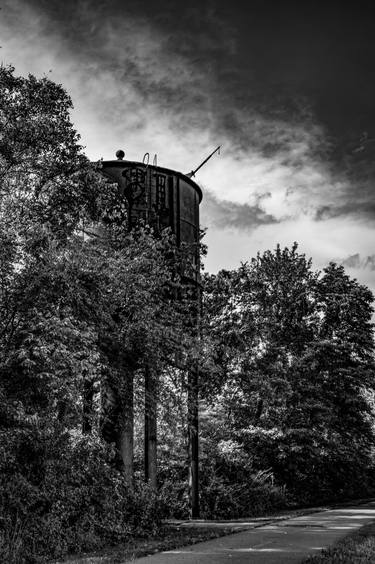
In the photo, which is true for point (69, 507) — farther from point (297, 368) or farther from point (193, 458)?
point (297, 368)

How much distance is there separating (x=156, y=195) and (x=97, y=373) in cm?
796

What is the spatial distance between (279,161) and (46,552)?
10.2m

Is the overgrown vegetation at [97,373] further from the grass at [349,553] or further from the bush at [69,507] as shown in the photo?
the grass at [349,553]

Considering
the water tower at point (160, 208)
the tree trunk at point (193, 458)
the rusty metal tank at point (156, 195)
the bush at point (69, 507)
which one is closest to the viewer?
the bush at point (69, 507)

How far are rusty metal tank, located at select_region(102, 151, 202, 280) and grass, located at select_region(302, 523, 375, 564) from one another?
10408 millimetres

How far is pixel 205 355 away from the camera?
1894 cm

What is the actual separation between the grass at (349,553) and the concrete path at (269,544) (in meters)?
0.35

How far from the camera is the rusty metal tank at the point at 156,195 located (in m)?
20.5

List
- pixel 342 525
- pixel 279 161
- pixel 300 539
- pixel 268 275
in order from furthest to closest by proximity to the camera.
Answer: pixel 268 275 < pixel 342 525 < pixel 279 161 < pixel 300 539

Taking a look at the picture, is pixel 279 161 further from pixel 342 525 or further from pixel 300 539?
pixel 342 525

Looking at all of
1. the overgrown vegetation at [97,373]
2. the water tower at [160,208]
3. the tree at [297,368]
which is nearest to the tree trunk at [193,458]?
the water tower at [160,208]

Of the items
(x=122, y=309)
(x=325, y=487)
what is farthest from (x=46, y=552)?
(x=325, y=487)

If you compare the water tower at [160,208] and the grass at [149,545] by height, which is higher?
the water tower at [160,208]

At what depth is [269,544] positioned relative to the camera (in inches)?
497
